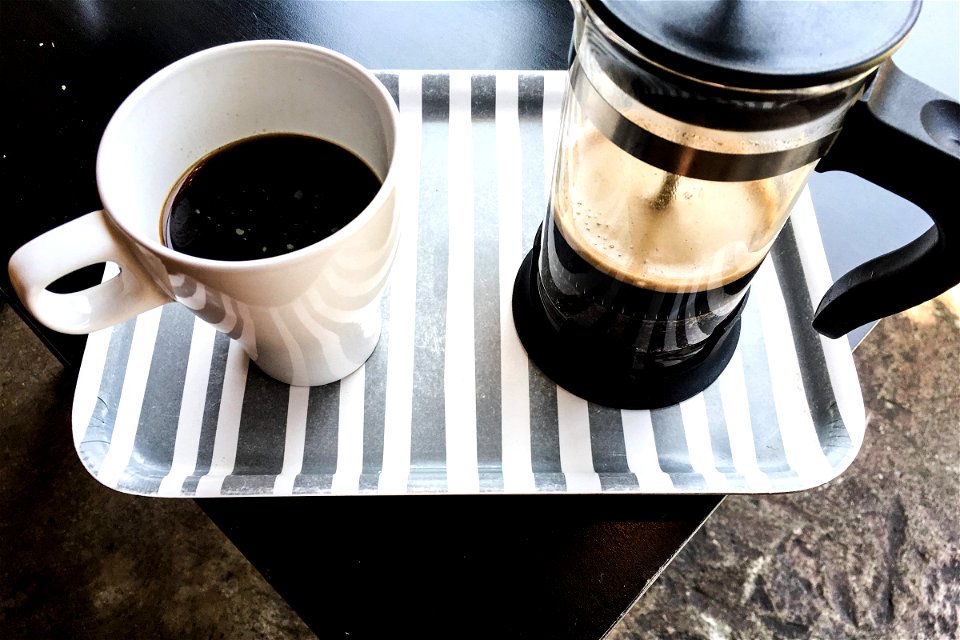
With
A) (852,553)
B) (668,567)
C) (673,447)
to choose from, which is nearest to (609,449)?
(673,447)

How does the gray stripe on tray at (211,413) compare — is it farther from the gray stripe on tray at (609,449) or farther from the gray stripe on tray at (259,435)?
the gray stripe on tray at (609,449)

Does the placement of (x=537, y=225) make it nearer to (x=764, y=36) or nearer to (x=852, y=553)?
(x=764, y=36)

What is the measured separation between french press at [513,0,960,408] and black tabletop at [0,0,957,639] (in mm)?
95

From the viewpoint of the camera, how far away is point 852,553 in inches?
33.7

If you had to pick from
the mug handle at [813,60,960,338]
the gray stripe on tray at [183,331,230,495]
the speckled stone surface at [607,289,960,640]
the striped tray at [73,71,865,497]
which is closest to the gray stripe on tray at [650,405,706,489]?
the striped tray at [73,71,865,497]

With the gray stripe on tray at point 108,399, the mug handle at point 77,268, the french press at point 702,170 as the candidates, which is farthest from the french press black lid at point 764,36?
the gray stripe on tray at point 108,399

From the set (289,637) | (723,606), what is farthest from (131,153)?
(723,606)

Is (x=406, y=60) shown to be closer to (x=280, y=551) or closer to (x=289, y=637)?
(x=280, y=551)

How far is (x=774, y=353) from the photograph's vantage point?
50 centimetres

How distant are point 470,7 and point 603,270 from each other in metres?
0.36

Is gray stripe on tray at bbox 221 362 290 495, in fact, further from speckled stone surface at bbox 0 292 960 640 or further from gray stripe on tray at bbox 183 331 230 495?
speckled stone surface at bbox 0 292 960 640

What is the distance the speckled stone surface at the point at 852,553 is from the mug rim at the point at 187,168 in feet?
2.00

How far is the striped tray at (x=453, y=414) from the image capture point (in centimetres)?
45

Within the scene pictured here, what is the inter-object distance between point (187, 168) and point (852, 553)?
2.60 feet
